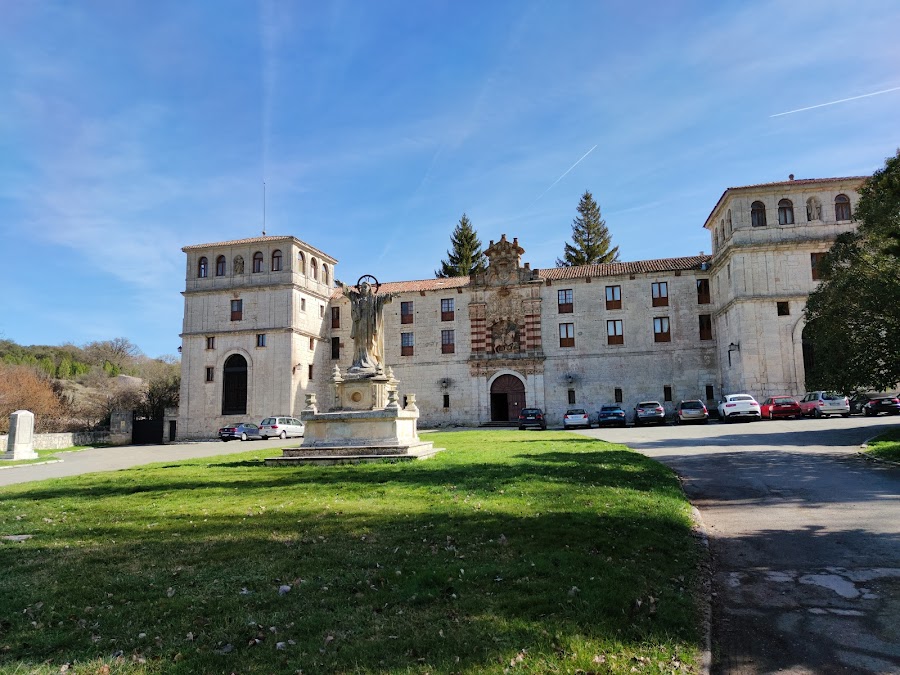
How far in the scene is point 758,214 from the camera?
3519 cm

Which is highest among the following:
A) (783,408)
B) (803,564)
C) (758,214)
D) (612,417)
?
(758,214)

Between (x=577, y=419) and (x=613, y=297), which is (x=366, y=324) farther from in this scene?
(x=613, y=297)

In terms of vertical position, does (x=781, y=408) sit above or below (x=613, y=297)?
below

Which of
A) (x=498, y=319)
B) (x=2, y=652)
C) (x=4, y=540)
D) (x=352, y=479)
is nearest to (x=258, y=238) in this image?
(x=498, y=319)

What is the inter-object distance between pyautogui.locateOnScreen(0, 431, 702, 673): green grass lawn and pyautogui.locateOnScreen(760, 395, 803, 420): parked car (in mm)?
25133

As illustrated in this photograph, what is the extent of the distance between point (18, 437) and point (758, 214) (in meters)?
38.9

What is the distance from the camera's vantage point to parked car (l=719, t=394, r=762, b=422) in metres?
29.8

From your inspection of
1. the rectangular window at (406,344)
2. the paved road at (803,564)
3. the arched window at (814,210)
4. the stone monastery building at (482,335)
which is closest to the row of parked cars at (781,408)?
the stone monastery building at (482,335)

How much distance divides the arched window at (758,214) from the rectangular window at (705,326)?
23.0ft

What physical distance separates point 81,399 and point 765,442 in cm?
5390

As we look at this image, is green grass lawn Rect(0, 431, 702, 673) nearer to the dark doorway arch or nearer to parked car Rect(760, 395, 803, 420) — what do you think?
parked car Rect(760, 395, 803, 420)

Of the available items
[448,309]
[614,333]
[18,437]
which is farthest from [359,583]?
[448,309]

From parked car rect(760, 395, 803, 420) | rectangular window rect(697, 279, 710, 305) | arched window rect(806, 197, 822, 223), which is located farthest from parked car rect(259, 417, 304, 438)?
arched window rect(806, 197, 822, 223)

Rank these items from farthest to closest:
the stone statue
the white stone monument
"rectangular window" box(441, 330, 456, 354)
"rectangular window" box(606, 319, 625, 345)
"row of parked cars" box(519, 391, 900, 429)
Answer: "rectangular window" box(441, 330, 456, 354), "rectangular window" box(606, 319, 625, 345), "row of parked cars" box(519, 391, 900, 429), the white stone monument, the stone statue
